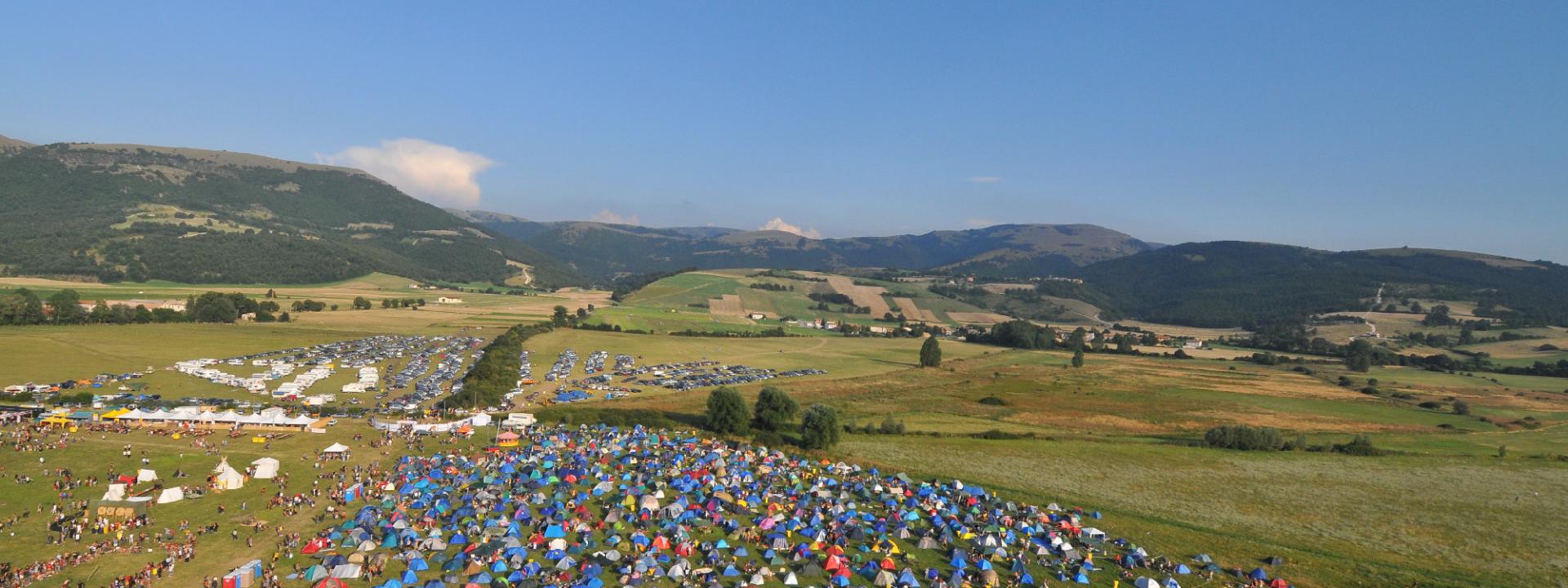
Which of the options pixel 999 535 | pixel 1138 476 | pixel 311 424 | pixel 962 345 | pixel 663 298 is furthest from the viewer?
pixel 663 298

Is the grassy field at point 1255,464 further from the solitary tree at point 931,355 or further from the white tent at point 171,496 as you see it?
the white tent at point 171,496

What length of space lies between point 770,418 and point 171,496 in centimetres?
3585

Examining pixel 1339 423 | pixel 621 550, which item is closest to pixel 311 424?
pixel 621 550

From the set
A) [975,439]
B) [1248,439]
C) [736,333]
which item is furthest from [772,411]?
[736,333]

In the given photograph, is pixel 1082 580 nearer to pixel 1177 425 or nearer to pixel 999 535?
pixel 999 535

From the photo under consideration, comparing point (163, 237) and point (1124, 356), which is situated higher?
point (163, 237)

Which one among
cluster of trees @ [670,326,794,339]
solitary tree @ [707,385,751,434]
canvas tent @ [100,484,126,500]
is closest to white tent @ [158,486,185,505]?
canvas tent @ [100,484,126,500]

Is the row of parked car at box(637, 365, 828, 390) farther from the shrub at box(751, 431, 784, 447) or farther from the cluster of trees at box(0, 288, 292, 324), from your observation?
the cluster of trees at box(0, 288, 292, 324)

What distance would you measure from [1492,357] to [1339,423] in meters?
90.4

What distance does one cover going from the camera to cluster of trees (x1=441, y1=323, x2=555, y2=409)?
6419cm

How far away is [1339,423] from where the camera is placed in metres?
69.9

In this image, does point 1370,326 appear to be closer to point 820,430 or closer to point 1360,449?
point 1360,449

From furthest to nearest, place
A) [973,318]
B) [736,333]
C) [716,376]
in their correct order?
[973,318] < [736,333] < [716,376]

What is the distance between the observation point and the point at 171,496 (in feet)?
115
